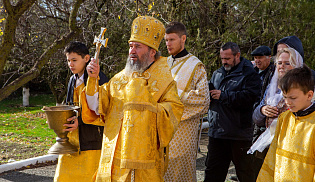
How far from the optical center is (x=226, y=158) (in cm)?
475

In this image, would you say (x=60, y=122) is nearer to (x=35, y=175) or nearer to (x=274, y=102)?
(x=274, y=102)

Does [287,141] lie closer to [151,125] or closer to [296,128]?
[296,128]

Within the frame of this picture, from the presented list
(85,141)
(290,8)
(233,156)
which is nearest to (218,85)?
(233,156)

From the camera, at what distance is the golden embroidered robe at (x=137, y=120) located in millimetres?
2924

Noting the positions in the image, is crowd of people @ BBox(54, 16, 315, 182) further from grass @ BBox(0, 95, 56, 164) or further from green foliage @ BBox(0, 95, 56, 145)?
green foliage @ BBox(0, 95, 56, 145)

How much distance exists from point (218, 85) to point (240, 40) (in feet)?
16.7

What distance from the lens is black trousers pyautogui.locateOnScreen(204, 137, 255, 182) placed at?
4516 mm

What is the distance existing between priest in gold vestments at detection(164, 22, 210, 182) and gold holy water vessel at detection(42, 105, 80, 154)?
119 centimetres

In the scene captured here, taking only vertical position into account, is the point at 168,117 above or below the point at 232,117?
above

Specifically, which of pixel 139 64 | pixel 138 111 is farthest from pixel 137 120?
pixel 139 64

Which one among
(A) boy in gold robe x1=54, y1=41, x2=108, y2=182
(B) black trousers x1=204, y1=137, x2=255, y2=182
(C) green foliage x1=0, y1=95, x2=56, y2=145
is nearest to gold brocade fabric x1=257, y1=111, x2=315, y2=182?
(B) black trousers x1=204, y1=137, x2=255, y2=182

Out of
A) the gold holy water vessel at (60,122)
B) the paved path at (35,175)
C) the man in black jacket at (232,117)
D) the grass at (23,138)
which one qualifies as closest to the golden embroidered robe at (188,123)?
the man in black jacket at (232,117)

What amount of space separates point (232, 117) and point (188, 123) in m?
0.70

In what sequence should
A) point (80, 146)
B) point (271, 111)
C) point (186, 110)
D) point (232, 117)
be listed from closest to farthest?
1. point (271, 111)
2. point (80, 146)
3. point (186, 110)
4. point (232, 117)
